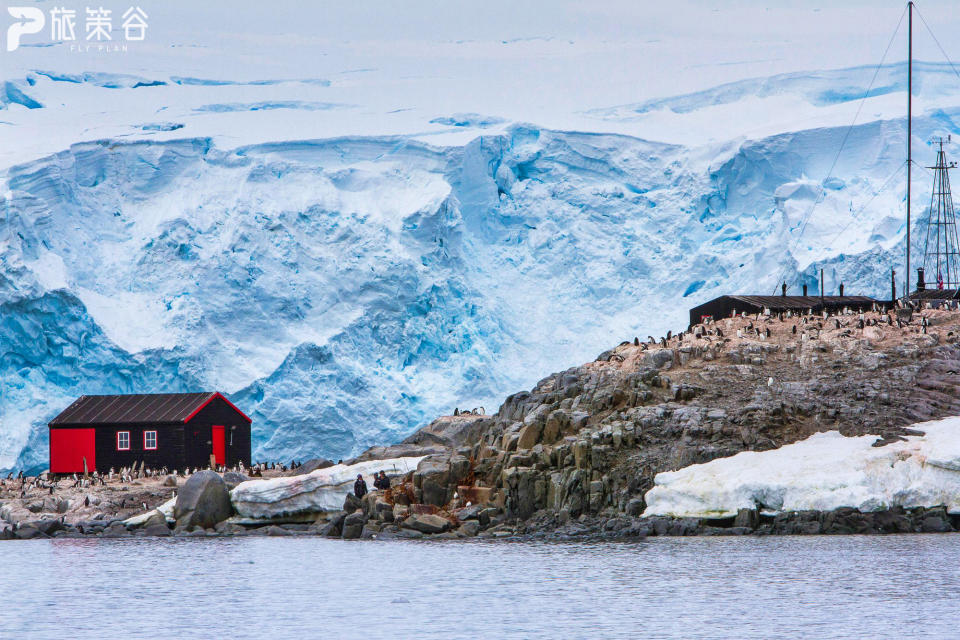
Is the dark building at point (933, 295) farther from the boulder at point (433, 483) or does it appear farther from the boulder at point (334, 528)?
the boulder at point (334, 528)

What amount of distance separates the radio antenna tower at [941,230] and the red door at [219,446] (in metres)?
24.3

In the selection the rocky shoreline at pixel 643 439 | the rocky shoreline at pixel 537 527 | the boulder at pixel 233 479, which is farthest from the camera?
the boulder at pixel 233 479

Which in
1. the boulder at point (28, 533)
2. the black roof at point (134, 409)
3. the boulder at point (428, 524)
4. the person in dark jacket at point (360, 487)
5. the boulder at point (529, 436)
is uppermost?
the black roof at point (134, 409)

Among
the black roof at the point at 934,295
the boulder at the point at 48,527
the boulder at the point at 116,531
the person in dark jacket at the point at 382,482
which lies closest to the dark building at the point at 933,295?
the black roof at the point at 934,295

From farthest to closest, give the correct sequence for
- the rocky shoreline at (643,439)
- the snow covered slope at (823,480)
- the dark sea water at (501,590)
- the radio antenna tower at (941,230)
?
the radio antenna tower at (941,230) < the rocky shoreline at (643,439) < the snow covered slope at (823,480) < the dark sea water at (501,590)

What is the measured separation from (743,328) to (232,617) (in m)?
20.3

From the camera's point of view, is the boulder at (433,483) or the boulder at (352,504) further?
the boulder at (352,504)

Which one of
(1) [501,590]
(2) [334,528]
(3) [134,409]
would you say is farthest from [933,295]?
(3) [134,409]

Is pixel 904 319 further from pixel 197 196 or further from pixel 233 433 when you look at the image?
pixel 197 196

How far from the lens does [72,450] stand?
3997cm

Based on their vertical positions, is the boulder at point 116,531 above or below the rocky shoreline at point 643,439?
below

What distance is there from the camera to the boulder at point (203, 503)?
32719 mm

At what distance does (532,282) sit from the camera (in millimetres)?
49781

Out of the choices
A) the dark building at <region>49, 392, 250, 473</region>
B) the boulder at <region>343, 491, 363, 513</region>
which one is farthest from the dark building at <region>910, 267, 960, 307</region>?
the dark building at <region>49, 392, 250, 473</region>
